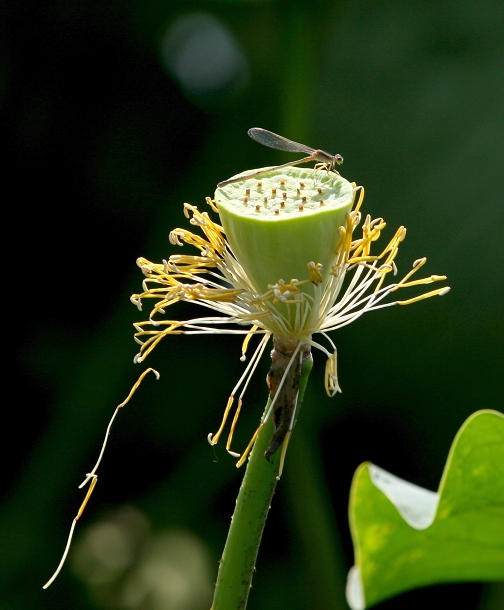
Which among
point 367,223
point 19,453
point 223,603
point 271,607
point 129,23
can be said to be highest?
point 129,23

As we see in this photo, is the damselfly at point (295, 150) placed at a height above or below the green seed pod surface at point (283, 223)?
above

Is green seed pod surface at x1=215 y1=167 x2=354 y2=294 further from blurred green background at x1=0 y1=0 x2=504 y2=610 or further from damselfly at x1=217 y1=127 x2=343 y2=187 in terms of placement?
blurred green background at x1=0 y1=0 x2=504 y2=610

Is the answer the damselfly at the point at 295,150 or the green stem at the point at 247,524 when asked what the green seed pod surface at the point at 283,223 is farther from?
the green stem at the point at 247,524

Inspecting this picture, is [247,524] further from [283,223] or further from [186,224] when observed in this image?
[186,224]

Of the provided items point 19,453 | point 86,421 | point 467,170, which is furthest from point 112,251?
point 467,170

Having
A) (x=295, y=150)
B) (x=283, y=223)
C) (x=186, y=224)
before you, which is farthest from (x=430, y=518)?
(x=186, y=224)

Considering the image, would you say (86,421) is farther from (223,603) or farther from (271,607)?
(223,603)

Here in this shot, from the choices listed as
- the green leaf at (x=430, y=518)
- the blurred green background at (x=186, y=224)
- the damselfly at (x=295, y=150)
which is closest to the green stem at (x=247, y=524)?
the green leaf at (x=430, y=518)
